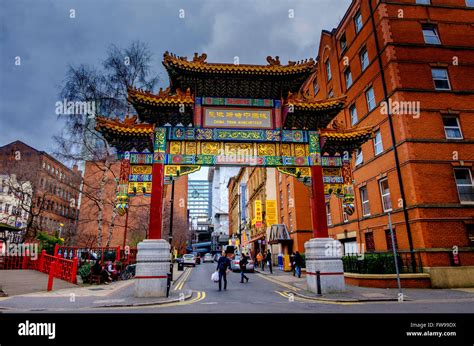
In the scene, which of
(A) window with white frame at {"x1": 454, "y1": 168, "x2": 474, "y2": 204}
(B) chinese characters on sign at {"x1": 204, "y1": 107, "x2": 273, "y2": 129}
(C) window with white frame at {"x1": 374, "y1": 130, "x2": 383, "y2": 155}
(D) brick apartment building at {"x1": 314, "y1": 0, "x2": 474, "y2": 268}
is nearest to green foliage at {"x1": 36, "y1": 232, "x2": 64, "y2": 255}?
(B) chinese characters on sign at {"x1": 204, "y1": 107, "x2": 273, "y2": 129}

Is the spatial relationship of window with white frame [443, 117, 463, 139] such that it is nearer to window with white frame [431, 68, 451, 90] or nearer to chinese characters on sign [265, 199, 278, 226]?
window with white frame [431, 68, 451, 90]

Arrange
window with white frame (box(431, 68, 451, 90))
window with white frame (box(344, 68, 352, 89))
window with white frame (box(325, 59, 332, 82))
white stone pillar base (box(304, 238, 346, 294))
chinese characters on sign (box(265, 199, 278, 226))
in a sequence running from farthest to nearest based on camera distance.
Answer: chinese characters on sign (box(265, 199, 278, 226))
window with white frame (box(325, 59, 332, 82))
window with white frame (box(344, 68, 352, 89))
window with white frame (box(431, 68, 451, 90))
white stone pillar base (box(304, 238, 346, 294))

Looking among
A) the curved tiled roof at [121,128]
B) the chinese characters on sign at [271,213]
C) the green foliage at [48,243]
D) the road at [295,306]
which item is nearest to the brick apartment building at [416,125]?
the road at [295,306]

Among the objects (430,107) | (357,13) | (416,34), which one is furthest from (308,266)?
(357,13)

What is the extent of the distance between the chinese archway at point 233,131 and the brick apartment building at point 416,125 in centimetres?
433

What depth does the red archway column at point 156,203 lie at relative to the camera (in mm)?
11711

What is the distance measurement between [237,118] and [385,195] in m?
11.0

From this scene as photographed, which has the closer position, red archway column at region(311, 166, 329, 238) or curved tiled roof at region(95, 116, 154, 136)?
curved tiled roof at region(95, 116, 154, 136)

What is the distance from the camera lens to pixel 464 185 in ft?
50.6

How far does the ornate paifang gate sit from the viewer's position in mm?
12344

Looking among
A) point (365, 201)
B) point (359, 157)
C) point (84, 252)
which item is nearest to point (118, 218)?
point (84, 252)

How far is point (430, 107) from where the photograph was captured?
1642 centimetres

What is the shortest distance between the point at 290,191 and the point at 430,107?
50.7 ft

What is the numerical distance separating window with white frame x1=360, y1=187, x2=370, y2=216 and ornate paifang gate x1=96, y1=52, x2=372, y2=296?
724cm
